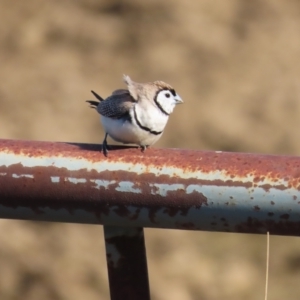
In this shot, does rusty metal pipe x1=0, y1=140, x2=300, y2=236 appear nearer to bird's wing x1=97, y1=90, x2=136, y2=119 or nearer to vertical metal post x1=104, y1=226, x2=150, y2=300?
vertical metal post x1=104, y1=226, x2=150, y2=300

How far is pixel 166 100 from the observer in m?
2.63

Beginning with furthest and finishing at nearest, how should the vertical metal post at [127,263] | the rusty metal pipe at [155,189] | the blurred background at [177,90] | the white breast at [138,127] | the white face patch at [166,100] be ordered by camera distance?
the blurred background at [177,90] → the white face patch at [166,100] → the white breast at [138,127] → the vertical metal post at [127,263] → the rusty metal pipe at [155,189]

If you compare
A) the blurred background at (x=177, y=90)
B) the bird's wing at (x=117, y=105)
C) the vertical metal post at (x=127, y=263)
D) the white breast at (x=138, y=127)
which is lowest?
the vertical metal post at (x=127, y=263)

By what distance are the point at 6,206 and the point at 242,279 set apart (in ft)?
15.5

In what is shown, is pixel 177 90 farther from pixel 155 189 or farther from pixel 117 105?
pixel 155 189

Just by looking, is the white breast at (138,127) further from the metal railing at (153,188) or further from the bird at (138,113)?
the metal railing at (153,188)

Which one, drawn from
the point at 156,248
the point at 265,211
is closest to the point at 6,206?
the point at 265,211

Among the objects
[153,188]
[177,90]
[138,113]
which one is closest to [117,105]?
[138,113]

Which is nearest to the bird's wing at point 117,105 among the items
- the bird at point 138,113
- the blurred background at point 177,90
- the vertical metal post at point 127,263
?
the bird at point 138,113

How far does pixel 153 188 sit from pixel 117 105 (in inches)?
50.5

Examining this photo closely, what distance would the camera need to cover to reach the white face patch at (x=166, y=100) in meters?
2.57

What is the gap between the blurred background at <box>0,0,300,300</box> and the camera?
5891 mm

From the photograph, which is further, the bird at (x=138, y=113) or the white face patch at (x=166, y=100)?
the white face patch at (x=166, y=100)

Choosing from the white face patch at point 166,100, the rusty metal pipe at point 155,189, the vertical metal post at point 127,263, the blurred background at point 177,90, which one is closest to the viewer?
the rusty metal pipe at point 155,189
